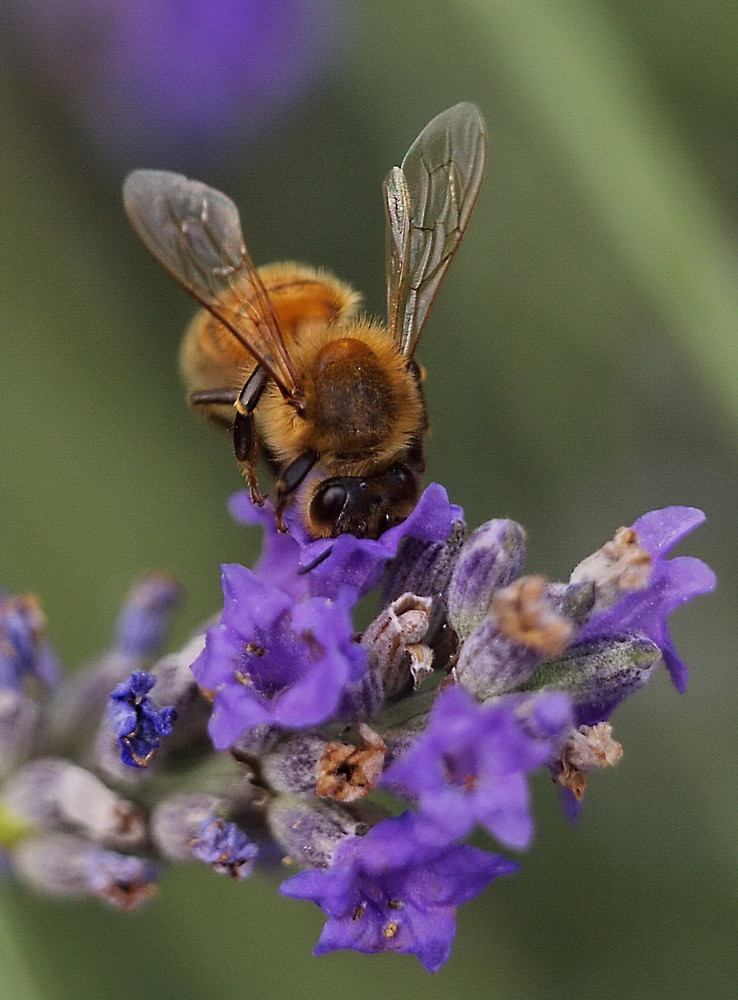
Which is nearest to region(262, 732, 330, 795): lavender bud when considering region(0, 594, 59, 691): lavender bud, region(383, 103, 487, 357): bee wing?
region(0, 594, 59, 691): lavender bud

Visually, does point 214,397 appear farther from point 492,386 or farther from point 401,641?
point 492,386

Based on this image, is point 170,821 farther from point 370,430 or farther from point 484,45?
point 484,45

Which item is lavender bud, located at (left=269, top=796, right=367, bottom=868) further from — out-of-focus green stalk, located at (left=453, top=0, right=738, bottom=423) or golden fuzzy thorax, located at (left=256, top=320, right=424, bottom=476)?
out-of-focus green stalk, located at (left=453, top=0, right=738, bottom=423)

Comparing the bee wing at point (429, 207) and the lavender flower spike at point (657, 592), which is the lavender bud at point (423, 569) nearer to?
the lavender flower spike at point (657, 592)

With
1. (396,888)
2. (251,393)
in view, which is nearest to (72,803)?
(396,888)

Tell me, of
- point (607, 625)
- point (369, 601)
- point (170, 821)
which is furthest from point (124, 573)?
point (607, 625)

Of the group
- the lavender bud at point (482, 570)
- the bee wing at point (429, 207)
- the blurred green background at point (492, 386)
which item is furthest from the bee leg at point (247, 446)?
the blurred green background at point (492, 386)
